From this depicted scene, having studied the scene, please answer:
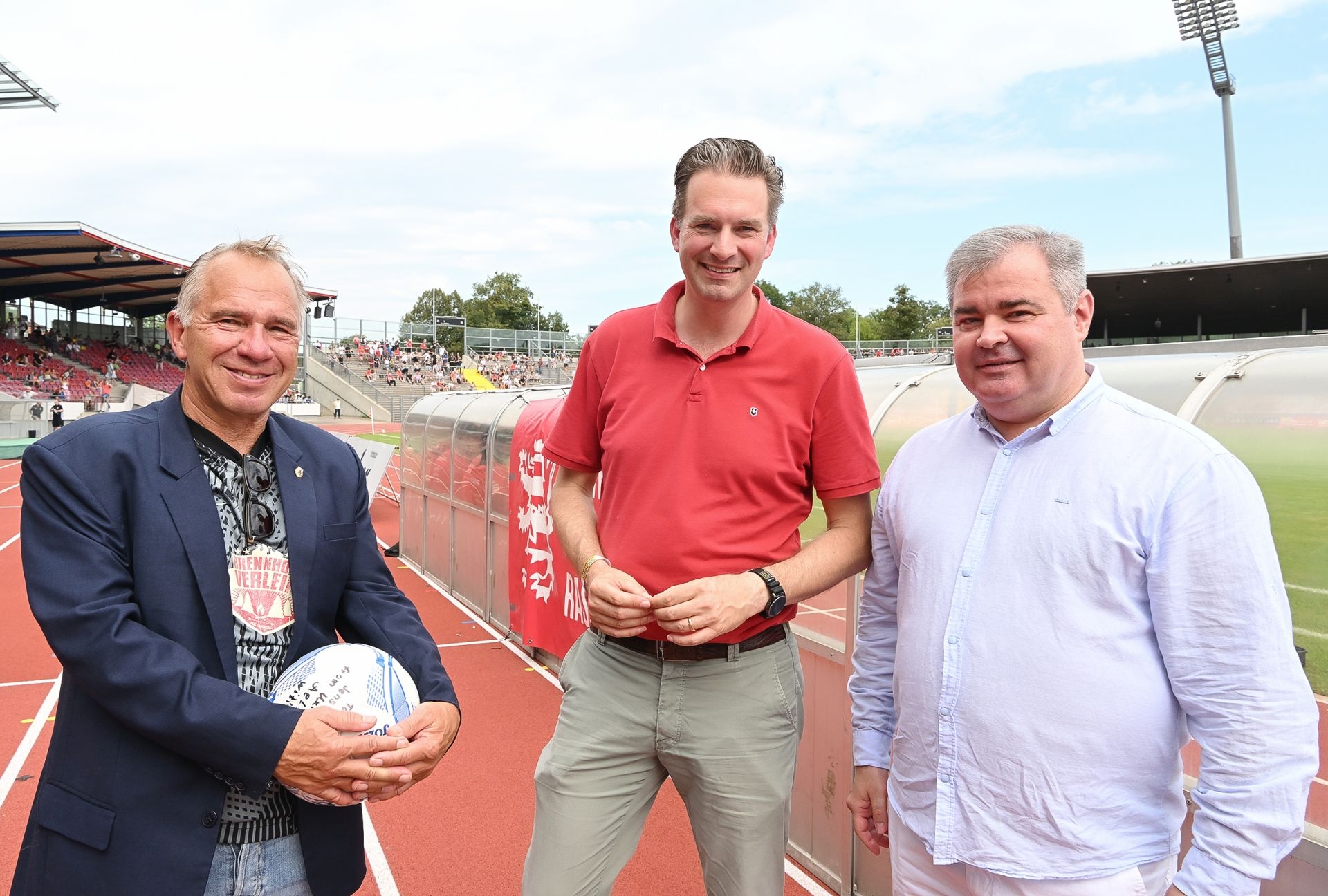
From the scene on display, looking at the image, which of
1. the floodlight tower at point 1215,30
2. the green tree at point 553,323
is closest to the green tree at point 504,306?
the green tree at point 553,323

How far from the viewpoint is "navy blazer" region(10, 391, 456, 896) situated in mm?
1691

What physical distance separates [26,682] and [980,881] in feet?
25.2

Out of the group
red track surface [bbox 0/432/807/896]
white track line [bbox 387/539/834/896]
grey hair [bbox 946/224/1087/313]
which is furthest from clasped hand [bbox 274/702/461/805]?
red track surface [bbox 0/432/807/896]

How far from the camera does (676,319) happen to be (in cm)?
244

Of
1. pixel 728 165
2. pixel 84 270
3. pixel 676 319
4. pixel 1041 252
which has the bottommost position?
pixel 676 319

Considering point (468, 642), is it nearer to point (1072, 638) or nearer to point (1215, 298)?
point (1072, 638)

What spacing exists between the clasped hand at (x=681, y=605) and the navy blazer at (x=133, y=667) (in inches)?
28.7

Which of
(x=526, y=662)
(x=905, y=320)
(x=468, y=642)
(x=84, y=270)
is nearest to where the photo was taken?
(x=526, y=662)

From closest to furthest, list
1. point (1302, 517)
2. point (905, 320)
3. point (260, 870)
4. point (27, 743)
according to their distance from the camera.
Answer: point (260, 870)
point (1302, 517)
point (27, 743)
point (905, 320)

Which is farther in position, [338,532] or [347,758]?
[338,532]

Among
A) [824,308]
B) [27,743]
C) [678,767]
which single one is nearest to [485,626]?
[27,743]

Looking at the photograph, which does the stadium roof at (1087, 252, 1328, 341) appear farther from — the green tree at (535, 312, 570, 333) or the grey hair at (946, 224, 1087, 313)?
the green tree at (535, 312, 570, 333)

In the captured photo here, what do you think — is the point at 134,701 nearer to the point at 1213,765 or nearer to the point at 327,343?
the point at 1213,765

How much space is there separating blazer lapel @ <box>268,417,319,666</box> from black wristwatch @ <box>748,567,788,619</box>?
1054mm
